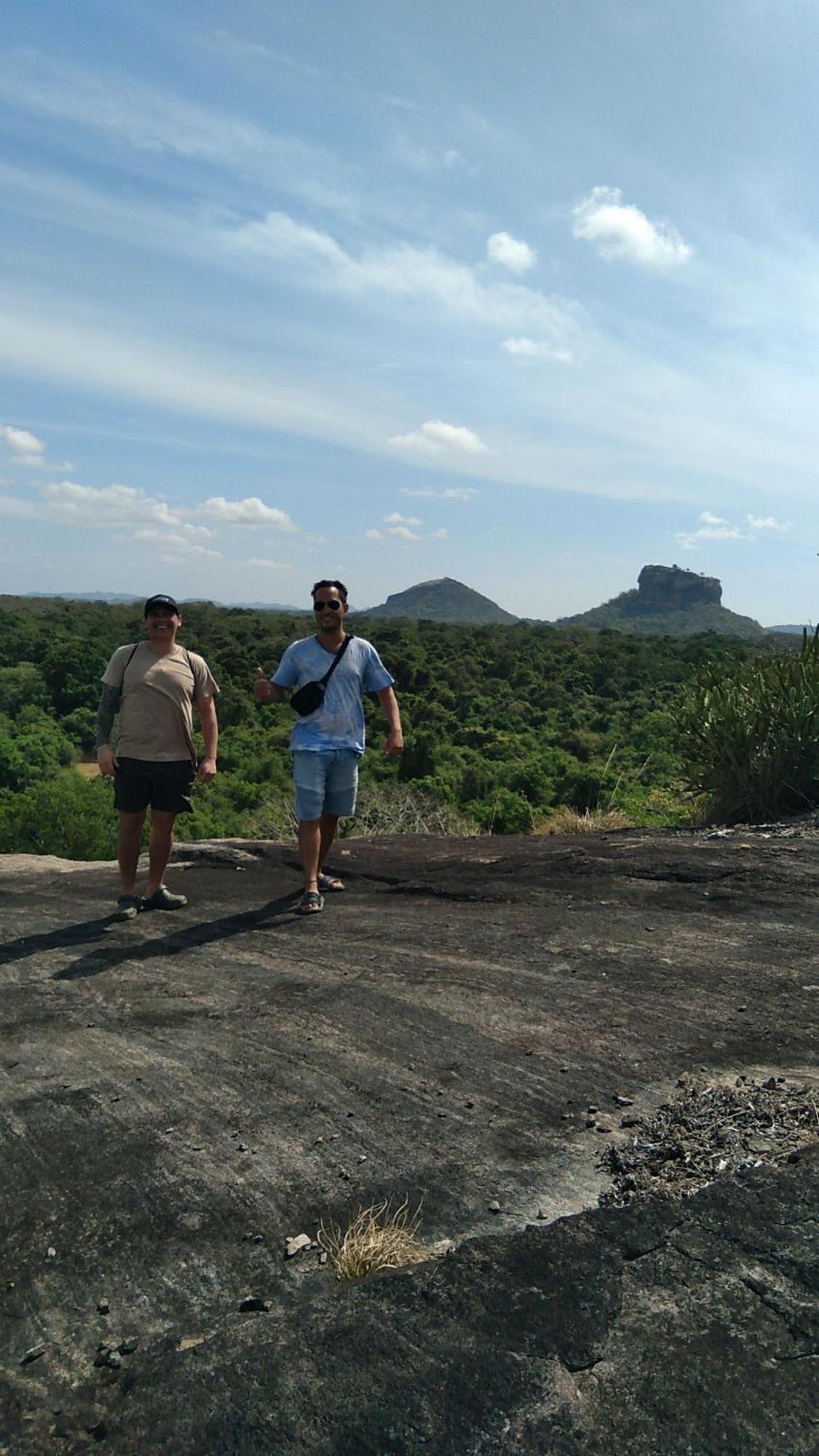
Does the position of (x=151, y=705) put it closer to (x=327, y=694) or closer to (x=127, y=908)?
(x=327, y=694)

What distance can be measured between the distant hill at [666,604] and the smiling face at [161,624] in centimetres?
14084

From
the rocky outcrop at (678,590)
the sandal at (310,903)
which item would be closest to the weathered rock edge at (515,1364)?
the sandal at (310,903)

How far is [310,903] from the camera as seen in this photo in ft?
16.5

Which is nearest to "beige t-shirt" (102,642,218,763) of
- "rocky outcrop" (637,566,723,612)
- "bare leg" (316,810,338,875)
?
"bare leg" (316,810,338,875)

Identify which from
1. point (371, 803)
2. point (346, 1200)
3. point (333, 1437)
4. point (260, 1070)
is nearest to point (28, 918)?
point (260, 1070)

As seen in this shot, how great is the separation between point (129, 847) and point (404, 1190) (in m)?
3.21

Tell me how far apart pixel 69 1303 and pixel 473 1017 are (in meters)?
1.68

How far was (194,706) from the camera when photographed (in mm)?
5215

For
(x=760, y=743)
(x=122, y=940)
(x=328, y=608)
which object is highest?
(x=328, y=608)

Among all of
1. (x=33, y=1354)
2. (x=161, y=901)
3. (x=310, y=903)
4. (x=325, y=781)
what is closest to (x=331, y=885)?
(x=310, y=903)

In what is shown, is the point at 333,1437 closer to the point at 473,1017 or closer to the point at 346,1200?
the point at 346,1200

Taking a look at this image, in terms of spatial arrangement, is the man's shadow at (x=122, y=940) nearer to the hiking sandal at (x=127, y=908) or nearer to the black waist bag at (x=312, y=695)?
the hiking sandal at (x=127, y=908)

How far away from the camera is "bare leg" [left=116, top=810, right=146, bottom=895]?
518 centimetres

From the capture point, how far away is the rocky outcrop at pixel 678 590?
534 ft
